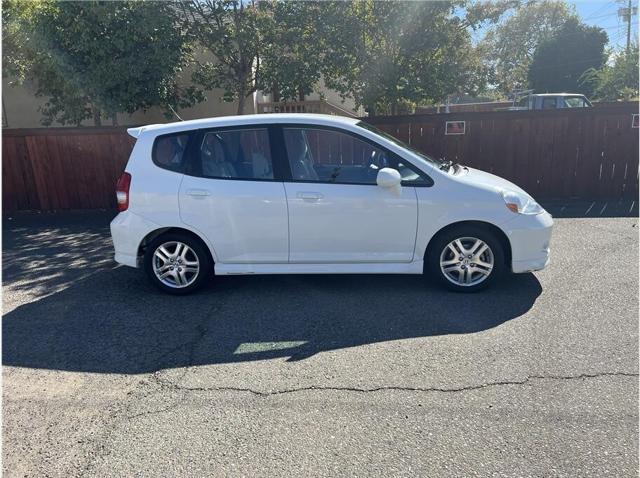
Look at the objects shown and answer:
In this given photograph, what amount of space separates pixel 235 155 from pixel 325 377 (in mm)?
2393

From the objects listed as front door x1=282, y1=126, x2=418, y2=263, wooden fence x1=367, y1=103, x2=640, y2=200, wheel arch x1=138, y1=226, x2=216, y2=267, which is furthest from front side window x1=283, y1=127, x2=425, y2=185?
wooden fence x1=367, y1=103, x2=640, y2=200

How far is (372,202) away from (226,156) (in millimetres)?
1486

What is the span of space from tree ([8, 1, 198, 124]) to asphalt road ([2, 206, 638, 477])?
493cm

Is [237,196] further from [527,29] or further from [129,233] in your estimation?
[527,29]

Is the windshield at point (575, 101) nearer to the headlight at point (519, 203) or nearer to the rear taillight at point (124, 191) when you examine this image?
the headlight at point (519, 203)

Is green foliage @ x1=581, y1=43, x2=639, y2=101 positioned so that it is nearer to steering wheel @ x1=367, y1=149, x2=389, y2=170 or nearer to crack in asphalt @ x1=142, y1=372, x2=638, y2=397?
steering wheel @ x1=367, y1=149, x2=389, y2=170

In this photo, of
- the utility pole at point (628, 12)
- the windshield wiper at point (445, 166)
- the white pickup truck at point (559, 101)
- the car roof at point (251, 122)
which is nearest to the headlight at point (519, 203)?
the windshield wiper at point (445, 166)

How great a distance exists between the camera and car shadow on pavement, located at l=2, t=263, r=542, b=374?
12.1ft

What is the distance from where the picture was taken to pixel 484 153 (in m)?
8.68

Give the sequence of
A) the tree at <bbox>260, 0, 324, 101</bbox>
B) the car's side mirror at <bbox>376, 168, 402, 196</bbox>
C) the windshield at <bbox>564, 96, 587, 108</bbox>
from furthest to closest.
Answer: the windshield at <bbox>564, 96, 587, 108</bbox>
the tree at <bbox>260, 0, 324, 101</bbox>
the car's side mirror at <bbox>376, 168, 402, 196</bbox>

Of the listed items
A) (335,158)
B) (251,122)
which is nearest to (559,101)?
(335,158)

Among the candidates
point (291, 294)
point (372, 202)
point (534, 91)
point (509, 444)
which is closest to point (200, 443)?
point (509, 444)

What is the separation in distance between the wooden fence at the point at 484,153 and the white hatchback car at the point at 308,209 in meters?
4.12

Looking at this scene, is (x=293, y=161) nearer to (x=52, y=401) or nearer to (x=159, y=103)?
(x=52, y=401)
